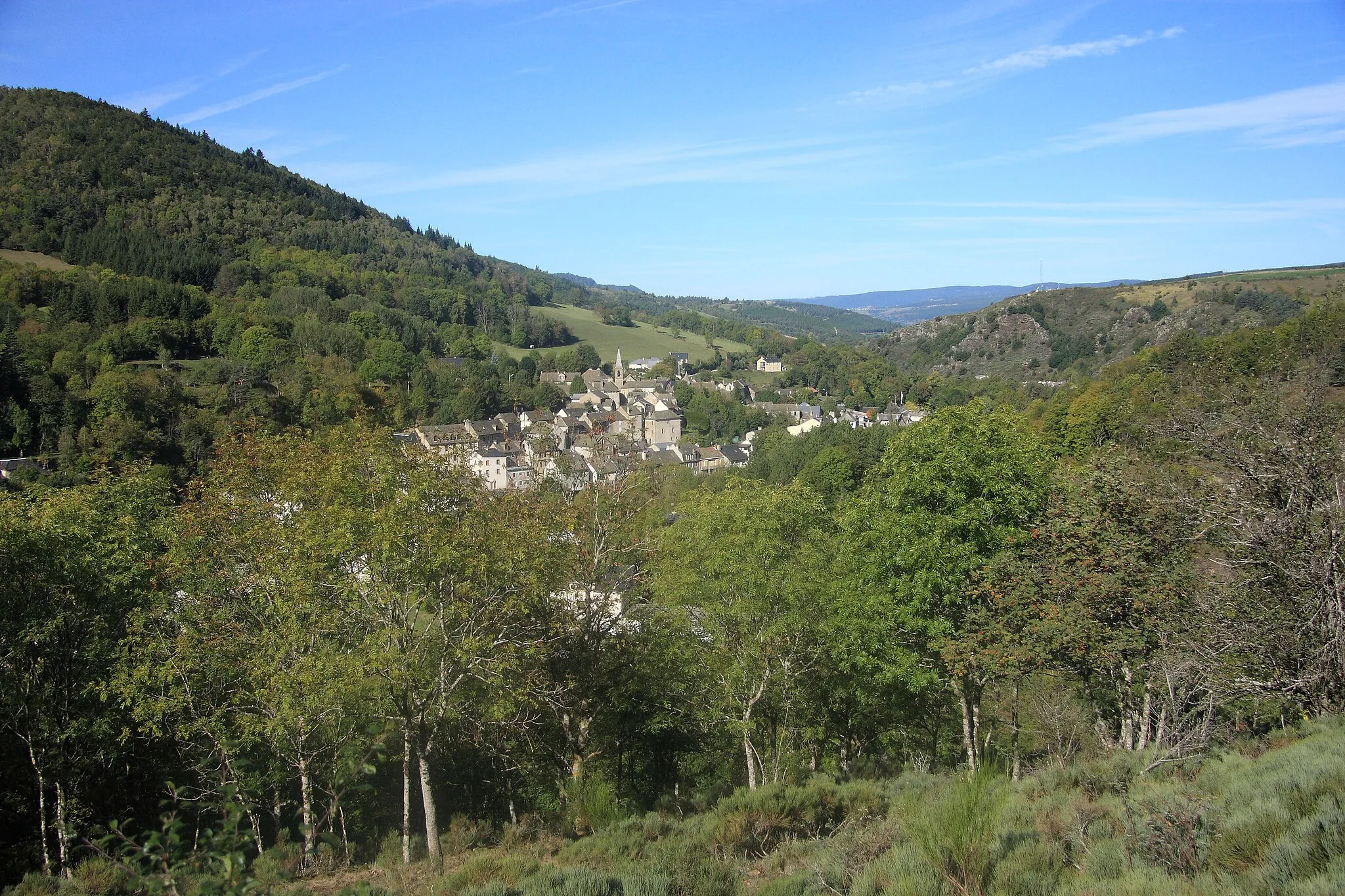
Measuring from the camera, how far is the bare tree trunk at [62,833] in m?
8.78

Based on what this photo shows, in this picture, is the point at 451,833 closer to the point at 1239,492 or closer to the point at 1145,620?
the point at 1145,620

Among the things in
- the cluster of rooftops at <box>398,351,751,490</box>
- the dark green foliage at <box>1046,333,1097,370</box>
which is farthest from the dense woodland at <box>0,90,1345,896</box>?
the dark green foliage at <box>1046,333,1097,370</box>

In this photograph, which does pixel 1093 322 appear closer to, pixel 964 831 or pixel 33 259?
pixel 964 831

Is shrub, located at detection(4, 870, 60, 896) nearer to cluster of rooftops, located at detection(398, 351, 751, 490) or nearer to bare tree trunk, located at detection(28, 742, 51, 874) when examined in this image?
bare tree trunk, located at detection(28, 742, 51, 874)

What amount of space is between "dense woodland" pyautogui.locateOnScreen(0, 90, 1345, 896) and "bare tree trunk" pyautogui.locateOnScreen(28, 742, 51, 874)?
0.48 ft

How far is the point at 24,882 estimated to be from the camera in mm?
7633

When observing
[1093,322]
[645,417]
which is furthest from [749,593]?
[1093,322]

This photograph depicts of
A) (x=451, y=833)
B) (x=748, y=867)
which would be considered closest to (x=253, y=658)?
(x=451, y=833)

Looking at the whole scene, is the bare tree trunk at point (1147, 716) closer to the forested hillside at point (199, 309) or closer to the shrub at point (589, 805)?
the shrub at point (589, 805)

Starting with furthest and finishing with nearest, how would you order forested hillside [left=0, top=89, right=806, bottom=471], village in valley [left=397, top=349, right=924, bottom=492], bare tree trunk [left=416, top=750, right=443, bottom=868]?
1. village in valley [left=397, top=349, right=924, bottom=492]
2. forested hillside [left=0, top=89, right=806, bottom=471]
3. bare tree trunk [left=416, top=750, right=443, bottom=868]

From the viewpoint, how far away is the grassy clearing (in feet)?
438

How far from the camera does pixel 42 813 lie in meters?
9.72

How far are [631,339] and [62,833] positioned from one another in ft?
446

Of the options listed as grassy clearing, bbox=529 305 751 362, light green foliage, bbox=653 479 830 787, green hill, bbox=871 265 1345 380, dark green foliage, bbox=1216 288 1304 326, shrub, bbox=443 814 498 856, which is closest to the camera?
shrub, bbox=443 814 498 856
